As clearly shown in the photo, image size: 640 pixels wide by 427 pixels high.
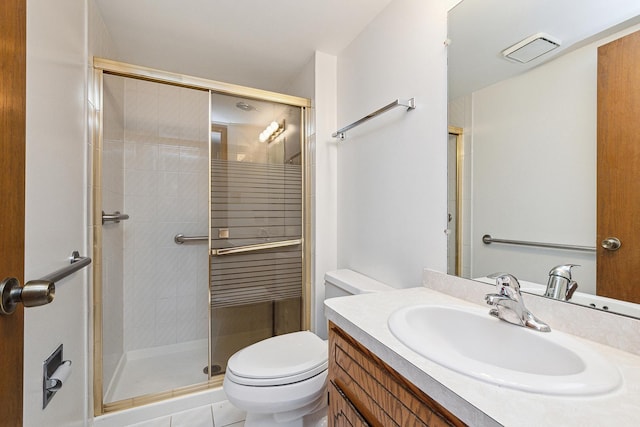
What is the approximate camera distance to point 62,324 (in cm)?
105

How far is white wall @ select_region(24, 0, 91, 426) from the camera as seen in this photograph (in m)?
0.81

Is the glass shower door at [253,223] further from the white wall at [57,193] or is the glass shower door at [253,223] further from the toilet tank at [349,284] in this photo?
the white wall at [57,193]

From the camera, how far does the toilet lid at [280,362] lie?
3.78 ft

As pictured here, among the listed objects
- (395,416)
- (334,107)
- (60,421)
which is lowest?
(60,421)

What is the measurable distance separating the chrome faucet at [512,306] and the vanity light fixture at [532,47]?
2.28 feet

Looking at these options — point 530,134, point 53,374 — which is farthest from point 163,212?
point 530,134

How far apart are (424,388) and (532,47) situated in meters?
1.05

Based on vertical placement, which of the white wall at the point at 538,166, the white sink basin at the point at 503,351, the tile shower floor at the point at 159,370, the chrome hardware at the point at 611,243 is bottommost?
the tile shower floor at the point at 159,370

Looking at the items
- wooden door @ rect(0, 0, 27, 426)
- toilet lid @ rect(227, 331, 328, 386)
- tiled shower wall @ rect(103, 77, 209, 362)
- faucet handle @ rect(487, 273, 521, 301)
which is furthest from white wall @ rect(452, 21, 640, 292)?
tiled shower wall @ rect(103, 77, 209, 362)

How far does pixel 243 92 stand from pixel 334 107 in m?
0.61

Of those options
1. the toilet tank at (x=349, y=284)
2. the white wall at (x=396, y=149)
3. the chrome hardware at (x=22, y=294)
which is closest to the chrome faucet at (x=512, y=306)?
the white wall at (x=396, y=149)

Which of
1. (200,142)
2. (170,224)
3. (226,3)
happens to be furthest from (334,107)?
(170,224)

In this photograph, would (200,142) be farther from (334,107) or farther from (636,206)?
(636,206)

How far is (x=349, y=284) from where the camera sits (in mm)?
1493
